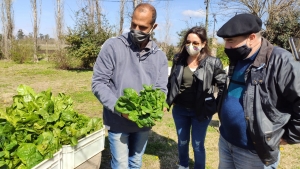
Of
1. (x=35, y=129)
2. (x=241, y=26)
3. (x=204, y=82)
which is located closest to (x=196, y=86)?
(x=204, y=82)

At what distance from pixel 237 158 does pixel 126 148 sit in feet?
3.12

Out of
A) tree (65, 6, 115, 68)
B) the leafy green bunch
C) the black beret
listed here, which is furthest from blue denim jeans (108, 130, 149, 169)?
tree (65, 6, 115, 68)

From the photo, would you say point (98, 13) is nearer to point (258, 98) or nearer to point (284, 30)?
point (284, 30)

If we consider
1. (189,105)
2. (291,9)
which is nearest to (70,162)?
(189,105)

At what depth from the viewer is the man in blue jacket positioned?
206 cm

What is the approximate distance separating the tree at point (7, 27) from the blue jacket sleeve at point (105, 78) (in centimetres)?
2135

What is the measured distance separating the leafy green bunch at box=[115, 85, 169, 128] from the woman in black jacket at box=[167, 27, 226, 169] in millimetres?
994

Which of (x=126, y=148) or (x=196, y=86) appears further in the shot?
(x=196, y=86)

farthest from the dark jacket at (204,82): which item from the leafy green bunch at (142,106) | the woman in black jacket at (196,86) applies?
the leafy green bunch at (142,106)

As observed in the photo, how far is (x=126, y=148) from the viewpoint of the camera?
2.27 meters

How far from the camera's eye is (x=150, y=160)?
3895 millimetres

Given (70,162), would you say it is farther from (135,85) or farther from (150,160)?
(150,160)

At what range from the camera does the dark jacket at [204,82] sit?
2949 millimetres

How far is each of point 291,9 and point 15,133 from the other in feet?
48.3
